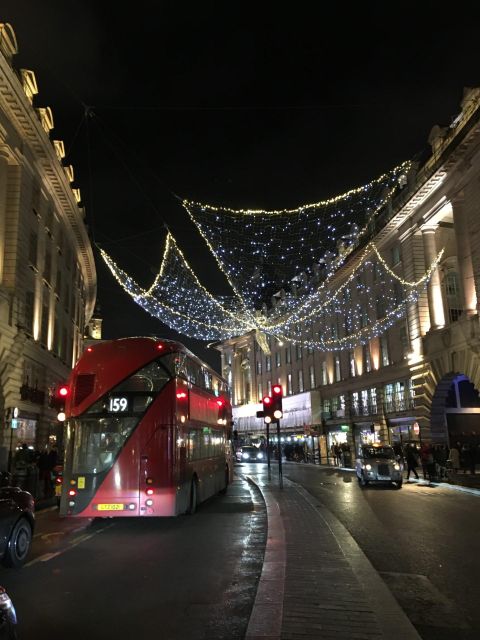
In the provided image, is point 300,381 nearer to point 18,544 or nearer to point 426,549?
point 426,549

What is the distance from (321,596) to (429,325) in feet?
103

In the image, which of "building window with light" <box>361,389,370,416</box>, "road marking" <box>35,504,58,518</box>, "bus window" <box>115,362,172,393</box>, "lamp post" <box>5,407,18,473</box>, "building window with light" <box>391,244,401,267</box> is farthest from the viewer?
"building window with light" <box>361,389,370,416</box>

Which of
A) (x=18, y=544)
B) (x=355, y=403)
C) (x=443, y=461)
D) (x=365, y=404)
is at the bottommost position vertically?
(x=18, y=544)

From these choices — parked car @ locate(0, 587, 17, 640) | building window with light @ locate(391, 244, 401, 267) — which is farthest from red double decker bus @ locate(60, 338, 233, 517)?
building window with light @ locate(391, 244, 401, 267)

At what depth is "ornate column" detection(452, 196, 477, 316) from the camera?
29234 millimetres

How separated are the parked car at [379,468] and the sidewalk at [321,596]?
42.1ft

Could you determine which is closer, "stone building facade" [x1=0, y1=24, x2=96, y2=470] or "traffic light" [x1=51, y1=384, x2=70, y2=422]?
"traffic light" [x1=51, y1=384, x2=70, y2=422]

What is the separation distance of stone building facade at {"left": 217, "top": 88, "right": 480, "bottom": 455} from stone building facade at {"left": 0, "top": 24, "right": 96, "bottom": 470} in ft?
67.0

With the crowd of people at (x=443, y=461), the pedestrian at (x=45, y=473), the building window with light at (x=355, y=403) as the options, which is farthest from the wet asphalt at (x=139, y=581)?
the building window with light at (x=355, y=403)

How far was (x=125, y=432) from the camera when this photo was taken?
472 inches

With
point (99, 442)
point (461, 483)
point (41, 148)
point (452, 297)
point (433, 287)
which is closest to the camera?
point (99, 442)

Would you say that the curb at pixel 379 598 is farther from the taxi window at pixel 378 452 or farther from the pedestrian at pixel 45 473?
the taxi window at pixel 378 452

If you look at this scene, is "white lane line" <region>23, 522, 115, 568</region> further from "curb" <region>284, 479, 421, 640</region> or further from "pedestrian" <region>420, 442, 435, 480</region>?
"pedestrian" <region>420, 442, 435, 480</region>

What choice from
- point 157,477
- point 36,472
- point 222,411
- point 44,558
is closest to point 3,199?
point 36,472
